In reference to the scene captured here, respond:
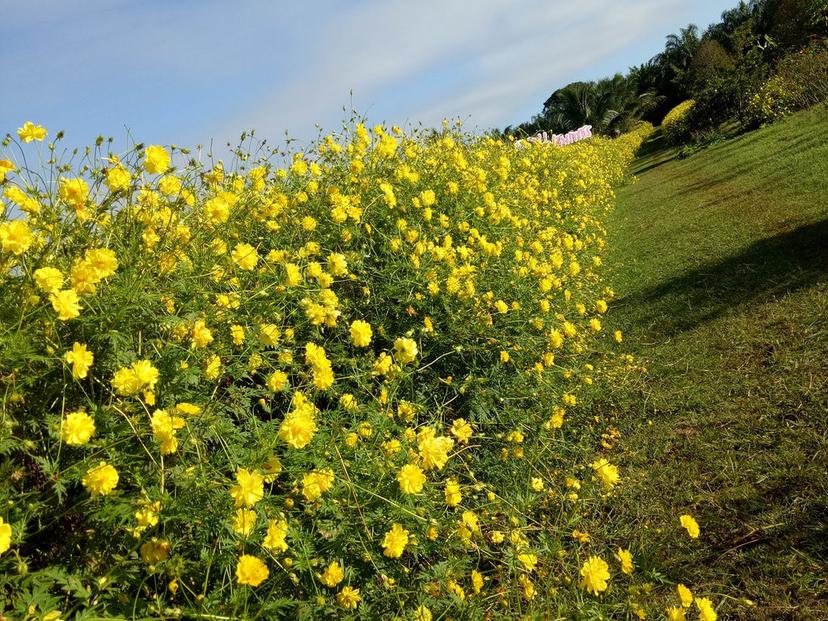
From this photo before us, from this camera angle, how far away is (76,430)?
1.32m

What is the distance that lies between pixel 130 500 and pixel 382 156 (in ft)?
9.17

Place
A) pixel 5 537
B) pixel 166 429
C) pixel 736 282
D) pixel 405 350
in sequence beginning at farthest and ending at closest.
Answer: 1. pixel 736 282
2. pixel 405 350
3. pixel 166 429
4. pixel 5 537

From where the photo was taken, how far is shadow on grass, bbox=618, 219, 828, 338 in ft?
13.7

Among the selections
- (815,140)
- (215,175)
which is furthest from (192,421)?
(815,140)

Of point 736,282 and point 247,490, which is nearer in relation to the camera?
point 247,490

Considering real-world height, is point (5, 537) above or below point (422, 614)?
above

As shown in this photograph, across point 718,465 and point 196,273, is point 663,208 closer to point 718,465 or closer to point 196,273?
point 718,465

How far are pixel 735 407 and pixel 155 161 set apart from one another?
2.90 metres

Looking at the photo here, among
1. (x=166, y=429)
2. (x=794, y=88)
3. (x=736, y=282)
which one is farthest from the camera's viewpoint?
(x=794, y=88)

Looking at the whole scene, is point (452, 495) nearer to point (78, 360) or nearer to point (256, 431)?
point (256, 431)

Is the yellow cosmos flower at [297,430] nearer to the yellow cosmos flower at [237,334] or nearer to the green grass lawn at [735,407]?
the yellow cosmos flower at [237,334]

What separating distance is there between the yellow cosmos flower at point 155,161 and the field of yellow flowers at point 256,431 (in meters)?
0.01

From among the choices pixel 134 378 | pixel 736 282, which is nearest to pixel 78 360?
pixel 134 378

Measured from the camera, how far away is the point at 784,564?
1.99m
